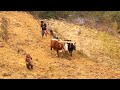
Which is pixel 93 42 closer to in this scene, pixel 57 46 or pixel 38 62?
pixel 57 46

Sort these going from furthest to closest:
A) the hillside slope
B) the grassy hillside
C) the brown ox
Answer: the grassy hillside
the brown ox
the hillside slope

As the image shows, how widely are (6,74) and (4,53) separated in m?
2.17

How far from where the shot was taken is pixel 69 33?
17.3m

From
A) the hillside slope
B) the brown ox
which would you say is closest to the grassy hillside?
the hillside slope

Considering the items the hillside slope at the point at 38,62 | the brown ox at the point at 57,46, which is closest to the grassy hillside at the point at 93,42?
the hillside slope at the point at 38,62

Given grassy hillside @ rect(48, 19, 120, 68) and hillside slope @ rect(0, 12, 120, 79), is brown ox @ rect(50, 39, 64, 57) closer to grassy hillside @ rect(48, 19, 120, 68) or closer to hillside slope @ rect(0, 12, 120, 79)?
hillside slope @ rect(0, 12, 120, 79)

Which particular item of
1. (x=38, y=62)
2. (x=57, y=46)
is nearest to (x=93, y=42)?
(x=57, y=46)

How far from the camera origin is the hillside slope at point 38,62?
507 inches

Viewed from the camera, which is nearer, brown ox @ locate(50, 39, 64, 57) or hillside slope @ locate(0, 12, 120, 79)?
hillside slope @ locate(0, 12, 120, 79)

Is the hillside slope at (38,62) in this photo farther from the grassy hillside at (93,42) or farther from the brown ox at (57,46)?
the grassy hillside at (93,42)

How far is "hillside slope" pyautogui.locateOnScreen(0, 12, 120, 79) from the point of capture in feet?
42.2
